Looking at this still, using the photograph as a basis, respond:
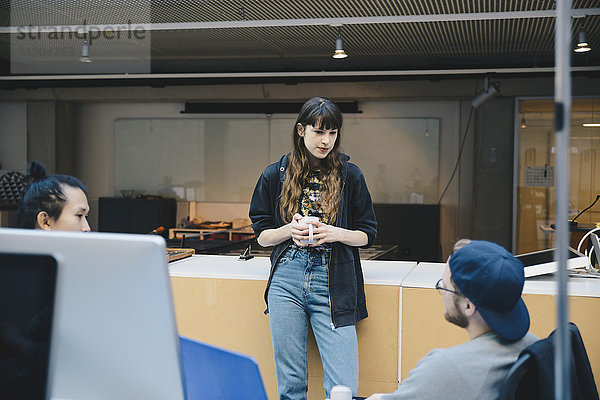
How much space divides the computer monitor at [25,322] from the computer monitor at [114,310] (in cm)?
2

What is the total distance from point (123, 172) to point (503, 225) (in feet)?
20.5

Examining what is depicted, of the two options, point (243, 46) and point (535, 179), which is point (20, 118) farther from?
point (535, 179)

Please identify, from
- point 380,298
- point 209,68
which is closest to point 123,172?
point 209,68

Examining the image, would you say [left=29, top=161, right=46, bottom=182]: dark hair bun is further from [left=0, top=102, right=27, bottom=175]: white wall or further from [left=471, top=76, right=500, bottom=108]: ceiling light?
[left=0, top=102, right=27, bottom=175]: white wall

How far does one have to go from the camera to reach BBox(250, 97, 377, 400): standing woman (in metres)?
2.33

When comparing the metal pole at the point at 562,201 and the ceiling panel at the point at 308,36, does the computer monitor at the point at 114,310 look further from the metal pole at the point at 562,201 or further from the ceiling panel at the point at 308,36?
the ceiling panel at the point at 308,36

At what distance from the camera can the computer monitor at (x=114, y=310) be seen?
3.19 ft

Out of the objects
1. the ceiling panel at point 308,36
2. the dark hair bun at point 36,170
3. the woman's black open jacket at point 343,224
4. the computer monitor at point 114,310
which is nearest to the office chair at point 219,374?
the computer monitor at point 114,310

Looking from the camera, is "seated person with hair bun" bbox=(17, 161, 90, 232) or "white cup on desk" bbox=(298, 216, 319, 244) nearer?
"seated person with hair bun" bbox=(17, 161, 90, 232)

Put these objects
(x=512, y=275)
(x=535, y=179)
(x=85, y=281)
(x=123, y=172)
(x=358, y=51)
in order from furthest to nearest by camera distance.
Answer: (x=123, y=172), (x=535, y=179), (x=358, y=51), (x=512, y=275), (x=85, y=281)

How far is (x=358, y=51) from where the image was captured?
794 cm

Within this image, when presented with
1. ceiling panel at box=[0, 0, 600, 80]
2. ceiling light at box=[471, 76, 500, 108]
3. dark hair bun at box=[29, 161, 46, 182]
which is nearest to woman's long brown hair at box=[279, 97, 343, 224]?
dark hair bun at box=[29, 161, 46, 182]

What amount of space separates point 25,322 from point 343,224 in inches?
60.1

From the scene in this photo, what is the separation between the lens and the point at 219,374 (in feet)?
4.14
